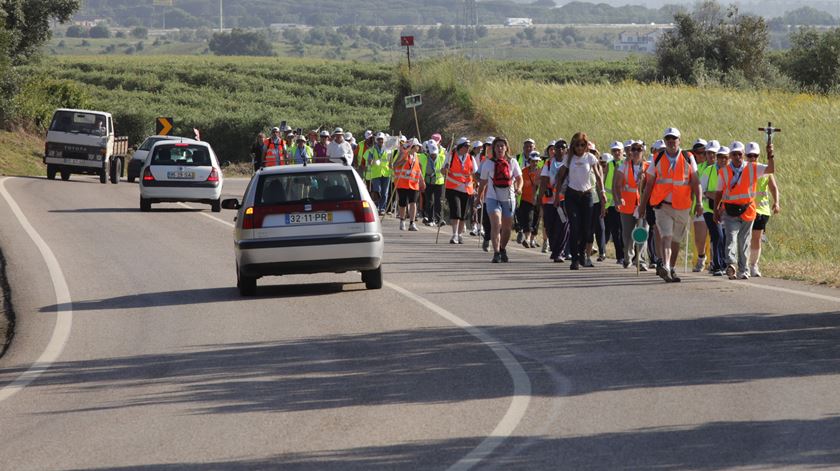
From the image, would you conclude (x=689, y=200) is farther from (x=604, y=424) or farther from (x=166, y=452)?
(x=166, y=452)

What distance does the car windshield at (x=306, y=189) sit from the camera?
1666 centimetres

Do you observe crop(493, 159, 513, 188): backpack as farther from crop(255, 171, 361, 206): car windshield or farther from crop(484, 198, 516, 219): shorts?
crop(255, 171, 361, 206): car windshield

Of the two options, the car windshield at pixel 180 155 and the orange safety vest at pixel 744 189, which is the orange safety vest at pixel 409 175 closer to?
the car windshield at pixel 180 155

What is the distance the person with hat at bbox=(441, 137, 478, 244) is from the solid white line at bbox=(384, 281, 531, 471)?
9993 millimetres

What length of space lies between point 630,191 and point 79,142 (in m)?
27.5

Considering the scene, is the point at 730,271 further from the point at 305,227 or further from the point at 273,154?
the point at 273,154

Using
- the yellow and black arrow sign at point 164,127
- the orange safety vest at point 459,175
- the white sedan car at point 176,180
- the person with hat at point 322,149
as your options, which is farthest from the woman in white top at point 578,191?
the yellow and black arrow sign at point 164,127

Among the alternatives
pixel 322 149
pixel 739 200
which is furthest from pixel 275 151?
pixel 739 200

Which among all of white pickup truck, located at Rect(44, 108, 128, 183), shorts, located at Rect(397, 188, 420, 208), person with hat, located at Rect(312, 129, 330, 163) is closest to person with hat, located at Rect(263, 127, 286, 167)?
person with hat, located at Rect(312, 129, 330, 163)

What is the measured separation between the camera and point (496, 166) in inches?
837

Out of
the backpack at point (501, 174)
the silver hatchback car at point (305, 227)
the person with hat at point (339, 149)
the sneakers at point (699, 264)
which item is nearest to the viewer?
the silver hatchback car at point (305, 227)

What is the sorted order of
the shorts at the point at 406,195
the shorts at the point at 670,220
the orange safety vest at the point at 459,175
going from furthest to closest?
1. the shorts at the point at 406,195
2. the orange safety vest at the point at 459,175
3. the shorts at the point at 670,220

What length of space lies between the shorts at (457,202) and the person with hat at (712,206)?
6561 mm

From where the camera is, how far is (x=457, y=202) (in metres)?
25.6
